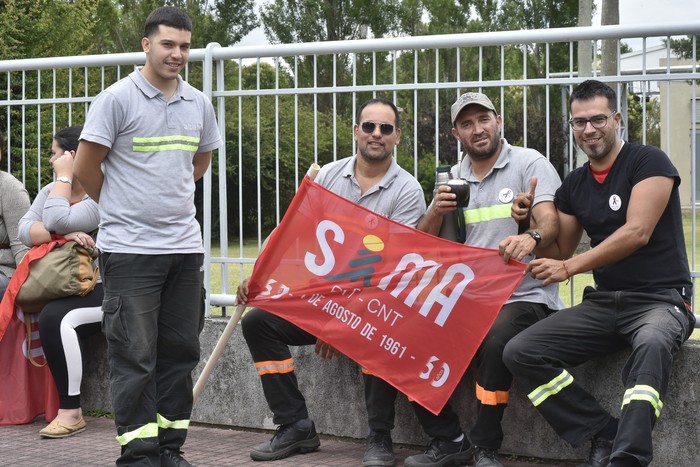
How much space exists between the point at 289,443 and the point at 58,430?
1.51 meters

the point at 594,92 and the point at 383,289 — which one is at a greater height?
the point at 594,92

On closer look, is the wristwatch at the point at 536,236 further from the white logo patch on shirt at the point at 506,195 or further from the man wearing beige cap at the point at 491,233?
the white logo patch on shirt at the point at 506,195

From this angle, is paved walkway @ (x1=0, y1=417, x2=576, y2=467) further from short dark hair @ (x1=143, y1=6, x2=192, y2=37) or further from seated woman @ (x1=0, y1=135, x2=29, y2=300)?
short dark hair @ (x1=143, y1=6, x2=192, y2=37)

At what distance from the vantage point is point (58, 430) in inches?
255

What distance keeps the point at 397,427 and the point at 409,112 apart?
7.31 ft

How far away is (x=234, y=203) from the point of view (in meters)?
6.93

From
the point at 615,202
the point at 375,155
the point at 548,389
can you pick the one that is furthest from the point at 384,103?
the point at 548,389

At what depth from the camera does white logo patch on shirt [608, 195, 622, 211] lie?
5.29 meters

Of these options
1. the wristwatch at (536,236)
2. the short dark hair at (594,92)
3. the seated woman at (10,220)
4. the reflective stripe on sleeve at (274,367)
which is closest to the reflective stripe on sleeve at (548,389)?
the wristwatch at (536,236)

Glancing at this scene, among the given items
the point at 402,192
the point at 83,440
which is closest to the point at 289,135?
the point at 402,192

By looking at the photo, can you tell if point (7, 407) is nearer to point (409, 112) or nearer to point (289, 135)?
point (289, 135)

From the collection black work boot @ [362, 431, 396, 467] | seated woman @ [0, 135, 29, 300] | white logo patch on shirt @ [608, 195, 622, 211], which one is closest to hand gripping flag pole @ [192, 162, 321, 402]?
black work boot @ [362, 431, 396, 467]

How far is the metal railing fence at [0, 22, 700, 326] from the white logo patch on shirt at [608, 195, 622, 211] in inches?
22.0

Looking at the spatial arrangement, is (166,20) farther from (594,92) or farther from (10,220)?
(10,220)
